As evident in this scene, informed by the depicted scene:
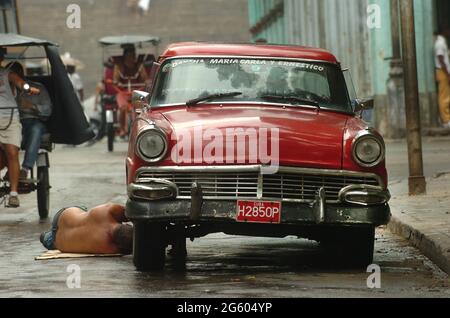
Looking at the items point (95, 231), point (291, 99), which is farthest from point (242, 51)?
point (95, 231)

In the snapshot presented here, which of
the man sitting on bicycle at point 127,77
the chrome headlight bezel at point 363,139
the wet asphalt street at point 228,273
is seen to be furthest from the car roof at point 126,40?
the chrome headlight bezel at point 363,139

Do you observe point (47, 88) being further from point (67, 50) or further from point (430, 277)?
point (67, 50)

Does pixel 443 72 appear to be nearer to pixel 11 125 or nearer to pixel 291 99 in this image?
pixel 11 125

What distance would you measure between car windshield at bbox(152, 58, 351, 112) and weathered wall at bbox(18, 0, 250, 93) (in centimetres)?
4767

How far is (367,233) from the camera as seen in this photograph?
425 inches

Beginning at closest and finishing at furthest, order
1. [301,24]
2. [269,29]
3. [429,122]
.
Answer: [429,122]
[301,24]
[269,29]

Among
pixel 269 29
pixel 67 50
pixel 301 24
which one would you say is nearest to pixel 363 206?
pixel 301 24

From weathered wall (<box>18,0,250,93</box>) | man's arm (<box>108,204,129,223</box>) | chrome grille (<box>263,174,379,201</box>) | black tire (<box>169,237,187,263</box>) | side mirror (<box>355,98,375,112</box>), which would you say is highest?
weathered wall (<box>18,0,250,93</box>)

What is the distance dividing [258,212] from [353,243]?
99 centimetres

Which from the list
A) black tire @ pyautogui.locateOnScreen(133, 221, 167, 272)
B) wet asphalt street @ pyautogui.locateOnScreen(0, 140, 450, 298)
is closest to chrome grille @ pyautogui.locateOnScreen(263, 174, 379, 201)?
wet asphalt street @ pyautogui.locateOnScreen(0, 140, 450, 298)

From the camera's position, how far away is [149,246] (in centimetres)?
1051

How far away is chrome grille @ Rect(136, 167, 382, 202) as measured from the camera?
10.2 m

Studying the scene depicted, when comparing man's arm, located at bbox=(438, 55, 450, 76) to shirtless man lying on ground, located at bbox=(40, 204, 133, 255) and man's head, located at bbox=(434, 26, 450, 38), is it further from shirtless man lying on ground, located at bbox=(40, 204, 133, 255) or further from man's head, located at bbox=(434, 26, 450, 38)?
shirtless man lying on ground, located at bbox=(40, 204, 133, 255)

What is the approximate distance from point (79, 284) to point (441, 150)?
46.6ft
